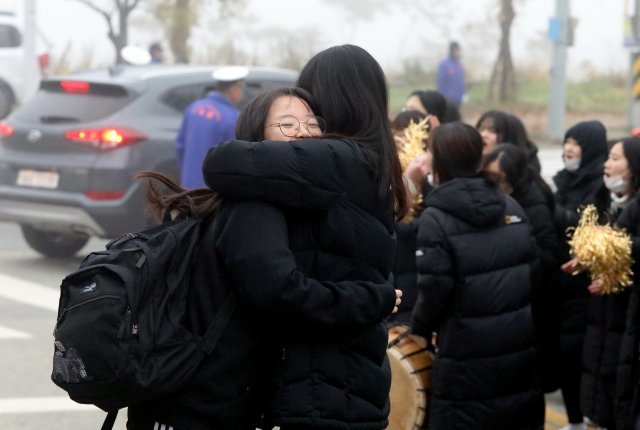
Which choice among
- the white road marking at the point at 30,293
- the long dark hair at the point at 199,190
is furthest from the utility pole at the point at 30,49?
the long dark hair at the point at 199,190

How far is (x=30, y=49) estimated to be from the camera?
22.3m

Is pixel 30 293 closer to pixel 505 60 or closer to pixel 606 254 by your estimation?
pixel 606 254

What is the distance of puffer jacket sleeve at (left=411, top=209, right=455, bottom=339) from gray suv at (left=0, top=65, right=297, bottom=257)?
530 centimetres

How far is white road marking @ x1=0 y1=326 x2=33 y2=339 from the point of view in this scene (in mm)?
8828

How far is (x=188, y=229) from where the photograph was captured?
10.9ft

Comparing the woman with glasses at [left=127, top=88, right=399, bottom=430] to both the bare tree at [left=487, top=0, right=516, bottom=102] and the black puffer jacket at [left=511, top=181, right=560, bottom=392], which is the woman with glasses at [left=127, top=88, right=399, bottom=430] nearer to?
the black puffer jacket at [left=511, top=181, right=560, bottom=392]

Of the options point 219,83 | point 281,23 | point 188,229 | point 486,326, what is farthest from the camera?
point 281,23

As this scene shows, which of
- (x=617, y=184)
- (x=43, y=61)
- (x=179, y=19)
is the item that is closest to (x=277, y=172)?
(x=617, y=184)

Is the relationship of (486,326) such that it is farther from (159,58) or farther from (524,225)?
(159,58)

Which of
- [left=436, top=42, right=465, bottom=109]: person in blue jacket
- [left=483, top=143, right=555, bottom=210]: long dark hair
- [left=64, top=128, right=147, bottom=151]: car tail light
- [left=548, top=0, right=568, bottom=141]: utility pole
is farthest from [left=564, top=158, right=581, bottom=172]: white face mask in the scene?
[left=436, top=42, right=465, bottom=109]: person in blue jacket

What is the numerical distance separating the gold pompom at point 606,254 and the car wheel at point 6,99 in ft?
62.5

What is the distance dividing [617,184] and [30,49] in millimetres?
17241

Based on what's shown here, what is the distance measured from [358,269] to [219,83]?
6893 mm

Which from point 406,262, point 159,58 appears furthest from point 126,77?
point 159,58
